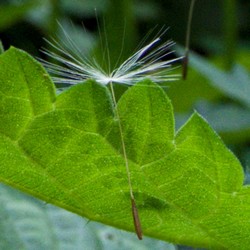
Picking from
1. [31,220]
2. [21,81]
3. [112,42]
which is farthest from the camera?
[112,42]

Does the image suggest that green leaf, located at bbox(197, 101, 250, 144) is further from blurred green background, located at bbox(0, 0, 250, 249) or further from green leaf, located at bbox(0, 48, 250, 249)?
green leaf, located at bbox(0, 48, 250, 249)

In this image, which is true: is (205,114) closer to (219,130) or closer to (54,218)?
(219,130)

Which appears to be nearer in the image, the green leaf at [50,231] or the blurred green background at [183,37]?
the green leaf at [50,231]

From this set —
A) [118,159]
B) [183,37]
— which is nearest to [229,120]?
[183,37]

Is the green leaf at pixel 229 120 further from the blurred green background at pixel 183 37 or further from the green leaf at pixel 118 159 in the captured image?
the green leaf at pixel 118 159

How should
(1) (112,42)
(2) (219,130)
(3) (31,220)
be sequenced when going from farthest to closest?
(1) (112,42) < (2) (219,130) < (3) (31,220)

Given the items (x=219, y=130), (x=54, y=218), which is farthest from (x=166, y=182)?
(x=219, y=130)

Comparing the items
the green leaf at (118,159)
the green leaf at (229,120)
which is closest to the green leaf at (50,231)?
the green leaf at (118,159)
